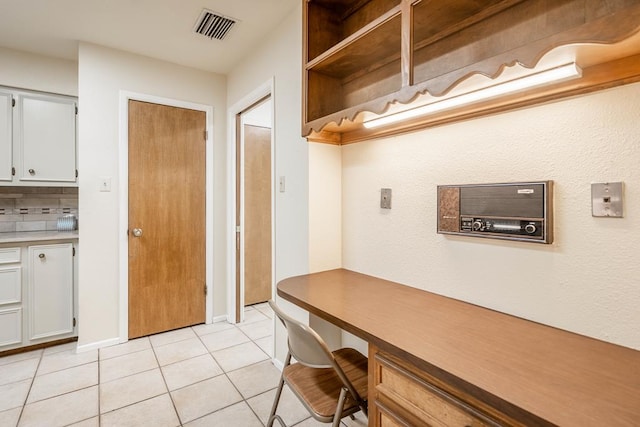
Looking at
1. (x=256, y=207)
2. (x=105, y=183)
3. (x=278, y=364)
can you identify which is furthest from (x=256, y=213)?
(x=278, y=364)

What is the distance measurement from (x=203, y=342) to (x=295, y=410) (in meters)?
1.24

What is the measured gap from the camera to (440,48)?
55.0 inches

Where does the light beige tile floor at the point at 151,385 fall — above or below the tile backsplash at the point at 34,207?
below

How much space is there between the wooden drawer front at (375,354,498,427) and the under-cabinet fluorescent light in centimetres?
98

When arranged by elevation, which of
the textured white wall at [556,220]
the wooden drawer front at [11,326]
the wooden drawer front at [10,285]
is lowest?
the wooden drawer front at [11,326]

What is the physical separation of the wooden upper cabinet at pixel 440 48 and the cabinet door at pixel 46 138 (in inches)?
95.4

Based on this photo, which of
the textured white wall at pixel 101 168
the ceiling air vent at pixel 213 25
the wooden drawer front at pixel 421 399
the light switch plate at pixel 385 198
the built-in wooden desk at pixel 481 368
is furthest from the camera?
the textured white wall at pixel 101 168

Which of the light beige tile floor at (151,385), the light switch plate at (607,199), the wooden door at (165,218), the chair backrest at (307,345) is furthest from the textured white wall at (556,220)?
the wooden door at (165,218)

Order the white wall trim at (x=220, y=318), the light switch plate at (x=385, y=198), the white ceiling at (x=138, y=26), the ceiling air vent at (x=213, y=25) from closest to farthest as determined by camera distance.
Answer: the light switch plate at (x=385, y=198), the white ceiling at (x=138, y=26), the ceiling air vent at (x=213, y=25), the white wall trim at (x=220, y=318)

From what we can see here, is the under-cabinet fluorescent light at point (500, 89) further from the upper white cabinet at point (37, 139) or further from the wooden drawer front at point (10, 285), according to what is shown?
the wooden drawer front at point (10, 285)

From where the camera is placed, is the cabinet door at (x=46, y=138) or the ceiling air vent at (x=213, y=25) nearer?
the ceiling air vent at (x=213, y=25)

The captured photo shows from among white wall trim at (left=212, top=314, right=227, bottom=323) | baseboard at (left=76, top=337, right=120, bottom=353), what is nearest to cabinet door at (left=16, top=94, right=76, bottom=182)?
baseboard at (left=76, top=337, right=120, bottom=353)

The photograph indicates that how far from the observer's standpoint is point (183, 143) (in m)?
2.98

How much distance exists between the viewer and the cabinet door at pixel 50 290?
2.56 meters
